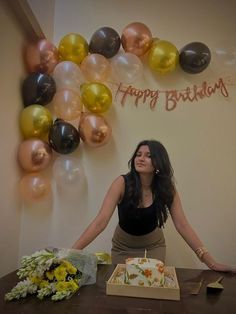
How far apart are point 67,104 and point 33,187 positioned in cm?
67

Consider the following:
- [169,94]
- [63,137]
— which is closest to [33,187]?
[63,137]

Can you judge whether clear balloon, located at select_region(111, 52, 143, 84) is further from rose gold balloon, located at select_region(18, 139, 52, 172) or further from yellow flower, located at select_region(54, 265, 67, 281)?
yellow flower, located at select_region(54, 265, 67, 281)

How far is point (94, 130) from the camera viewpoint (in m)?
2.22

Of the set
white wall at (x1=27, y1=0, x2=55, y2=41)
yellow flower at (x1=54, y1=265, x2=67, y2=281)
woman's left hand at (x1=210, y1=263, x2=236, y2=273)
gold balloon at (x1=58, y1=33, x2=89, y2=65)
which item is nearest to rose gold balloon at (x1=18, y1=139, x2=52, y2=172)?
gold balloon at (x1=58, y1=33, x2=89, y2=65)

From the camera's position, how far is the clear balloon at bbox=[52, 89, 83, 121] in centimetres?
228

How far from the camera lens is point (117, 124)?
2508 millimetres

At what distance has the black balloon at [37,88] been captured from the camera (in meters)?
2.23

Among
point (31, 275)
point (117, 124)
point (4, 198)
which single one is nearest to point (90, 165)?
point (117, 124)

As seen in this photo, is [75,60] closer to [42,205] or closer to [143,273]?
[42,205]

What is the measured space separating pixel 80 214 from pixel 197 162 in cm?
105

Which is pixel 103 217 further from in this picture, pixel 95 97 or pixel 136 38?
pixel 136 38

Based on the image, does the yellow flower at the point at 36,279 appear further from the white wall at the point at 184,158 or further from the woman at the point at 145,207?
the white wall at the point at 184,158

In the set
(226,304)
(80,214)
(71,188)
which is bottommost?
(226,304)

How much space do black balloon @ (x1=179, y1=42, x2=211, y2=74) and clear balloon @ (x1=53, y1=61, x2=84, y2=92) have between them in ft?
2.72
